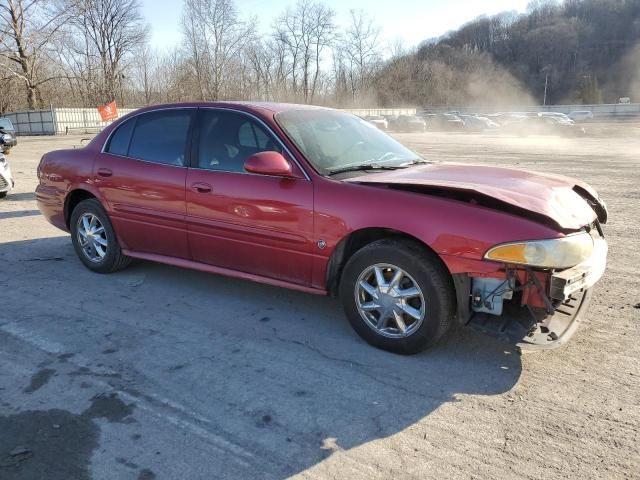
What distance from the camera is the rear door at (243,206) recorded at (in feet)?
12.4

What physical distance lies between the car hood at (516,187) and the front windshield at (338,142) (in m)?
0.28

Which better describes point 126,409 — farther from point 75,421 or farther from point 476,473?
point 476,473

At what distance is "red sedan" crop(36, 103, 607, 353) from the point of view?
3098 mm

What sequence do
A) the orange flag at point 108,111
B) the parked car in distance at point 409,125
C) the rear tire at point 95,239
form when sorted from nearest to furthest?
the rear tire at point 95,239 < the orange flag at point 108,111 < the parked car in distance at point 409,125

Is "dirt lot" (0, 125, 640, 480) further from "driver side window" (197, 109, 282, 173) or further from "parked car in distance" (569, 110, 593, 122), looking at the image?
"parked car in distance" (569, 110, 593, 122)

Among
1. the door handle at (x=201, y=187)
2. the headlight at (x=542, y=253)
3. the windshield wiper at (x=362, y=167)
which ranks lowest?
the headlight at (x=542, y=253)

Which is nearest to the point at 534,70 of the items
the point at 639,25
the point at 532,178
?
the point at 639,25

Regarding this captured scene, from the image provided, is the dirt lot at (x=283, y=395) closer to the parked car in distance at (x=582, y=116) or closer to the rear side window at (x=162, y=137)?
the rear side window at (x=162, y=137)

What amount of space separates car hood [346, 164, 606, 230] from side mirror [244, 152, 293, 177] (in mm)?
475

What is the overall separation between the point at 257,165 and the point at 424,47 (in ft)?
470

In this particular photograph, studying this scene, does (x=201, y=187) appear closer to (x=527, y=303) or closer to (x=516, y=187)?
(x=516, y=187)

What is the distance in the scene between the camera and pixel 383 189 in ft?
11.4

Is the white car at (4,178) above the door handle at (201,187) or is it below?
below

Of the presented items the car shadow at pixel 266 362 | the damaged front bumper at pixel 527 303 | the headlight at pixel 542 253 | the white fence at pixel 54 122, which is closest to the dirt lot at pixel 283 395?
the car shadow at pixel 266 362
